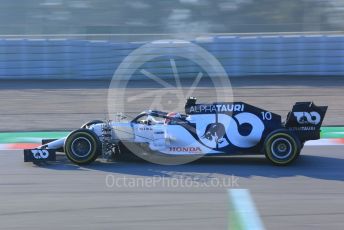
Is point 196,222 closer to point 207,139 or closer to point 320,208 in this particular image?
point 320,208

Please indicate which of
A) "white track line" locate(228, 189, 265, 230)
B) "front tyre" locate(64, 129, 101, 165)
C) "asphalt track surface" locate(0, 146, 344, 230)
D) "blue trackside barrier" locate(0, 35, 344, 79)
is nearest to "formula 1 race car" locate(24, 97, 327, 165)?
"front tyre" locate(64, 129, 101, 165)

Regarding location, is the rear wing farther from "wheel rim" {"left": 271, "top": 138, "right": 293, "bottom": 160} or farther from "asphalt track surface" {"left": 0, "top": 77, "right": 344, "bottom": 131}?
"asphalt track surface" {"left": 0, "top": 77, "right": 344, "bottom": 131}

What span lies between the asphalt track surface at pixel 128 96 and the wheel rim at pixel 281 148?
431cm

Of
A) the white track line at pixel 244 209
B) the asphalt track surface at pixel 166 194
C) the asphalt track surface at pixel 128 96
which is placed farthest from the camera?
the asphalt track surface at pixel 128 96

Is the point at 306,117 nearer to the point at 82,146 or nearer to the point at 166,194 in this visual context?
the point at 166,194

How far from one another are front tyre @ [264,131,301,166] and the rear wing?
0.29 metres

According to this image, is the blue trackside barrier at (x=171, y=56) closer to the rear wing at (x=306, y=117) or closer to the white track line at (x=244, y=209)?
the rear wing at (x=306, y=117)

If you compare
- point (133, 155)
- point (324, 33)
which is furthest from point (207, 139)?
point (324, 33)

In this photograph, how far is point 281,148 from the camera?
8.38 meters

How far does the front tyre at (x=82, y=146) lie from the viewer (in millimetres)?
8445

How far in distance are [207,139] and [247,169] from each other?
2.17 feet

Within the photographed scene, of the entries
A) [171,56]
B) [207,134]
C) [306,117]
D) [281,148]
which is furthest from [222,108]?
[171,56]

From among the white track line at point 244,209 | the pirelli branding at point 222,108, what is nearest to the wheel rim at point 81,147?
the pirelli branding at point 222,108

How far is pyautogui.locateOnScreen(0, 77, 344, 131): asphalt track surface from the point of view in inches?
513
